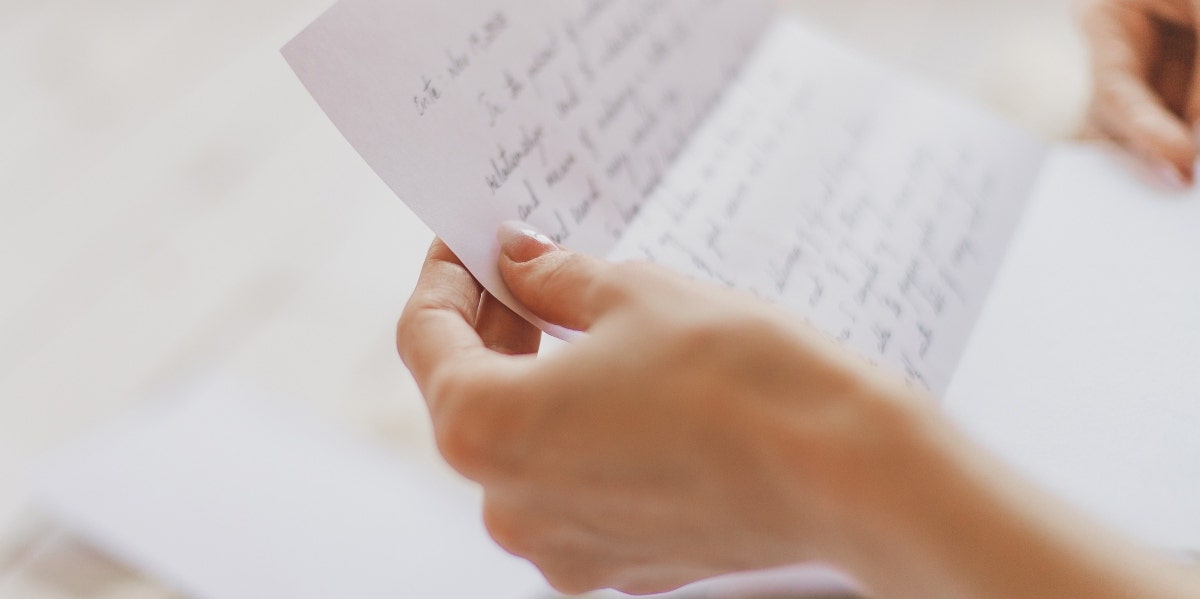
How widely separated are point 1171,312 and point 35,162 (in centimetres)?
115

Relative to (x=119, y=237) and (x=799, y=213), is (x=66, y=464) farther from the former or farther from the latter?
(x=799, y=213)

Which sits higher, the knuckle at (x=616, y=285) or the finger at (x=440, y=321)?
the knuckle at (x=616, y=285)

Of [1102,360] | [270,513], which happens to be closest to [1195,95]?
[1102,360]

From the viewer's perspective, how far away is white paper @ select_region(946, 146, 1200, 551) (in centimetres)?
38

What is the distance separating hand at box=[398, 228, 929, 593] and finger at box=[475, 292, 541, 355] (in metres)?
0.03

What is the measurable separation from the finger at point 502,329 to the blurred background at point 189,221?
0.35 m

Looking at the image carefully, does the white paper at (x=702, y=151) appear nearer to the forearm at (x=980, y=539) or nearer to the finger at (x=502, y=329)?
the finger at (x=502, y=329)

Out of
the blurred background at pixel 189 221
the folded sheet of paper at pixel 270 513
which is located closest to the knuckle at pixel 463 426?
the folded sheet of paper at pixel 270 513

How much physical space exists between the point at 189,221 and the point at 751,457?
0.89 metres

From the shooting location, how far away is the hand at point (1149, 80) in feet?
1.74

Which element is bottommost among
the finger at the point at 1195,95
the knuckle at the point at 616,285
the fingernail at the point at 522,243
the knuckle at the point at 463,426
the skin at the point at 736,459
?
the knuckle at the point at 463,426

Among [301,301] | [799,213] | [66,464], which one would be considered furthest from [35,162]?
[799,213]

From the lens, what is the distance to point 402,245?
3.16ft

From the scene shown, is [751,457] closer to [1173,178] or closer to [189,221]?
[1173,178]
